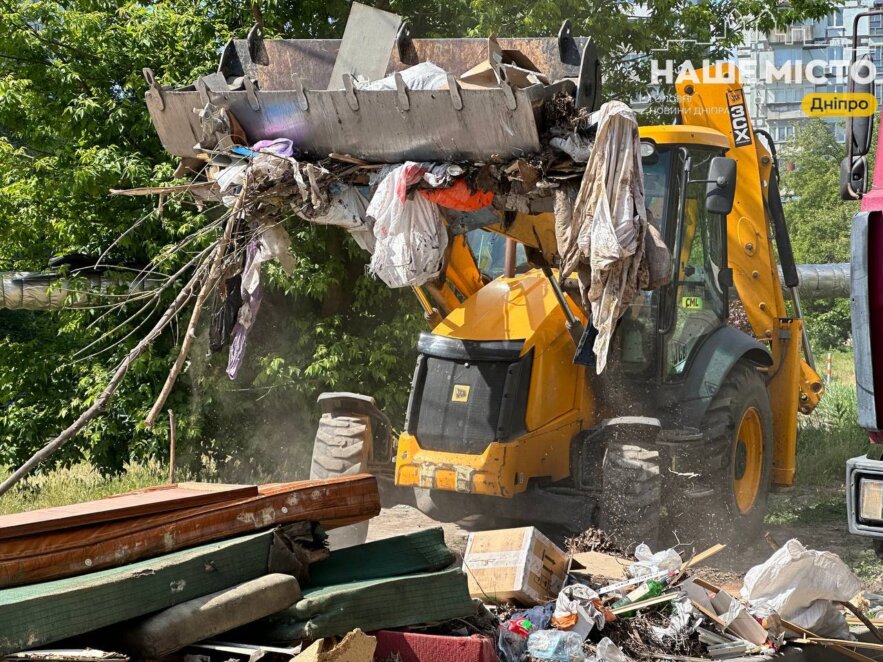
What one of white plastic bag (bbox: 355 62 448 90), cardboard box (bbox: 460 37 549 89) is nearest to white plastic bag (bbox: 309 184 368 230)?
white plastic bag (bbox: 355 62 448 90)

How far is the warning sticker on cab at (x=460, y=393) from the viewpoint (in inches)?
304

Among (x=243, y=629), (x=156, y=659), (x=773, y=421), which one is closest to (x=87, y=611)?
(x=156, y=659)

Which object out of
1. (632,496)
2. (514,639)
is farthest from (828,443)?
(514,639)

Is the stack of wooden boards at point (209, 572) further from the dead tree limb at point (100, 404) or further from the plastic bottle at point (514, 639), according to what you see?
the dead tree limb at point (100, 404)

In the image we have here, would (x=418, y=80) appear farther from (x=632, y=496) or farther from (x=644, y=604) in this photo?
(x=644, y=604)

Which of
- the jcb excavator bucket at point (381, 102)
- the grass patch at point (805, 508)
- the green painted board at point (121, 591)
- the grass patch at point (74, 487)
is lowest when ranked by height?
the grass patch at point (74, 487)

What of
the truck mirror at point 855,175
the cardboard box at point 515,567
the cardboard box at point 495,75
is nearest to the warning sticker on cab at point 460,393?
the cardboard box at point 515,567

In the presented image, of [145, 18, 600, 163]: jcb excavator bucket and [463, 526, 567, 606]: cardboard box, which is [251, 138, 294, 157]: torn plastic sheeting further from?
[463, 526, 567, 606]: cardboard box

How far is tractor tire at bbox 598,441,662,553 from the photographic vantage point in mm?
7250

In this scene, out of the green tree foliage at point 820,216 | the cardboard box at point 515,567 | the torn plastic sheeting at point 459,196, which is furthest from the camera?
the green tree foliage at point 820,216

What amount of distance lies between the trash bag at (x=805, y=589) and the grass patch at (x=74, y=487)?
288 inches

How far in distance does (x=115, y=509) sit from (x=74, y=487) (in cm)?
801

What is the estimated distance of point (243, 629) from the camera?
13.9 ft

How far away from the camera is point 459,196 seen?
6430 millimetres
